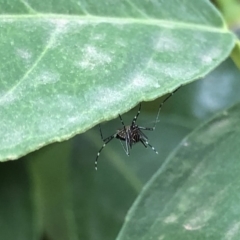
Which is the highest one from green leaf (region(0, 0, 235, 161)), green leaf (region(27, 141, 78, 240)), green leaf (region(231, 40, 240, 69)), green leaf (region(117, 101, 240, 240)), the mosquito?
green leaf (region(231, 40, 240, 69))

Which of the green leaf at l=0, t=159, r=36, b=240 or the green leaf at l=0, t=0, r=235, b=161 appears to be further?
the green leaf at l=0, t=159, r=36, b=240

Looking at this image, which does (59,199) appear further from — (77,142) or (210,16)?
(210,16)

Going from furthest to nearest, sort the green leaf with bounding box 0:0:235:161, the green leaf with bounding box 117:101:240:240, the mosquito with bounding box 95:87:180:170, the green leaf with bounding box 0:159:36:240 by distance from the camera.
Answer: the mosquito with bounding box 95:87:180:170, the green leaf with bounding box 0:159:36:240, the green leaf with bounding box 117:101:240:240, the green leaf with bounding box 0:0:235:161

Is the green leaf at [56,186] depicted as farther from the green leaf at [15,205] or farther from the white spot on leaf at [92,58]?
the white spot on leaf at [92,58]

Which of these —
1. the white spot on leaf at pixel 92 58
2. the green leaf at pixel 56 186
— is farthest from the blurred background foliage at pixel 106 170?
the white spot on leaf at pixel 92 58

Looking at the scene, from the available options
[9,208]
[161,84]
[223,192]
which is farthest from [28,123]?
[9,208]

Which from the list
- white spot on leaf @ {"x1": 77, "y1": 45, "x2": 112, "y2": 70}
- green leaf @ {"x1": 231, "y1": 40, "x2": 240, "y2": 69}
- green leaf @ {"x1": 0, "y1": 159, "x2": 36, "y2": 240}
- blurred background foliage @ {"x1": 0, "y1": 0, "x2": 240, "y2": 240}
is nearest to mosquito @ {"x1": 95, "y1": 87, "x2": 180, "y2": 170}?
blurred background foliage @ {"x1": 0, "y1": 0, "x2": 240, "y2": 240}

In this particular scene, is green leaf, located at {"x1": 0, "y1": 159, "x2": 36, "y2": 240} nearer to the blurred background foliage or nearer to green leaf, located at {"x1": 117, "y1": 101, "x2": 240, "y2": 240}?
the blurred background foliage

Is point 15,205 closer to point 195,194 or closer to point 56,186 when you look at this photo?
point 56,186
